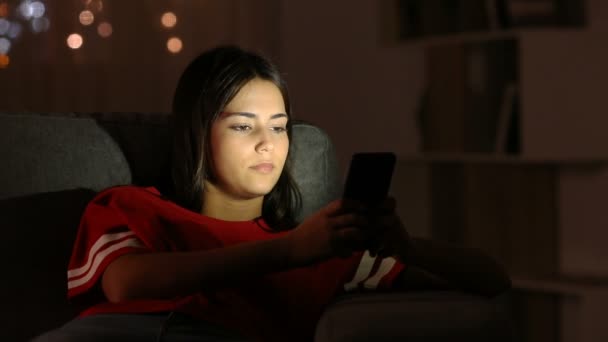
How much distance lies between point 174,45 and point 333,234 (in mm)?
2472

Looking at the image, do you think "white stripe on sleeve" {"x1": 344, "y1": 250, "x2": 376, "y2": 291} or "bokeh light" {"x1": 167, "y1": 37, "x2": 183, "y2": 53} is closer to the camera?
"white stripe on sleeve" {"x1": 344, "y1": 250, "x2": 376, "y2": 291}

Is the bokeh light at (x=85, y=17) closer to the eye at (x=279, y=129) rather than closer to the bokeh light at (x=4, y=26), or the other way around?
the bokeh light at (x=4, y=26)

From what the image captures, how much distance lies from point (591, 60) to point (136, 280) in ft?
6.09

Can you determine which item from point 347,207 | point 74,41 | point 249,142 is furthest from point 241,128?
point 74,41

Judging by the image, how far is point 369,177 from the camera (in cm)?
114

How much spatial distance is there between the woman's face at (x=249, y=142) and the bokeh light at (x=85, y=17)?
2020 mm

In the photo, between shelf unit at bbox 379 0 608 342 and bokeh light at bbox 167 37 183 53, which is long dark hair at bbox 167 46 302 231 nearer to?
shelf unit at bbox 379 0 608 342

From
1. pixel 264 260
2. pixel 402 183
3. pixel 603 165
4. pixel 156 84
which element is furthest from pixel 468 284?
pixel 156 84

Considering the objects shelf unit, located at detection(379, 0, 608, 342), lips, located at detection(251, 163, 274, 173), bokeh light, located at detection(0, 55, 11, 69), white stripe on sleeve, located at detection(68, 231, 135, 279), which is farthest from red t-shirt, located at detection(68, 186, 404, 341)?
bokeh light, located at detection(0, 55, 11, 69)

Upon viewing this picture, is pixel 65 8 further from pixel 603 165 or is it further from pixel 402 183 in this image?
pixel 603 165

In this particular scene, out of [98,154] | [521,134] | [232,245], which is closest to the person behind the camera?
[232,245]

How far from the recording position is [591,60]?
2.61 meters

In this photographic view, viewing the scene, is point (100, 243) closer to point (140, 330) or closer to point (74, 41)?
point (140, 330)

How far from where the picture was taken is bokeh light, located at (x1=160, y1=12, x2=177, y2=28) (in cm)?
345
